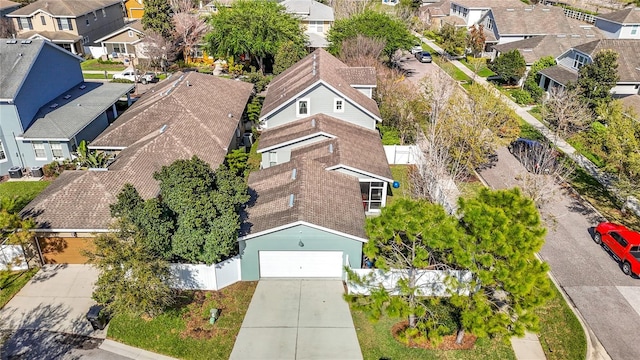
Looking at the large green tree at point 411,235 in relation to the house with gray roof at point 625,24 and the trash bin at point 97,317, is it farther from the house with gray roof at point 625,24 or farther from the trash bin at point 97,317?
the house with gray roof at point 625,24

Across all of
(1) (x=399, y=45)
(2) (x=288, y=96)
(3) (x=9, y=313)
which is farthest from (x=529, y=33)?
(3) (x=9, y=313)

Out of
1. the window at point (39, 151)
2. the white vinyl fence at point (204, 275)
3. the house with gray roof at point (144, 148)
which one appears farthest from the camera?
the window at point (39, 151)

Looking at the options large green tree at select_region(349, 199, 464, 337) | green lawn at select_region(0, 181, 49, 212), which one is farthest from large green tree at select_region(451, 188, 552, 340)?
green lawn at select_region(0, 181, 49, 212)

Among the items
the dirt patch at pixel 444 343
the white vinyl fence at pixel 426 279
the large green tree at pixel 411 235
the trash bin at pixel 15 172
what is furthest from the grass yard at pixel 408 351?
the trash bin at pixel 15 172

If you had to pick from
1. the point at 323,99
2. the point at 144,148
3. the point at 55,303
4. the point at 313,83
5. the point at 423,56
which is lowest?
the point at 55,303

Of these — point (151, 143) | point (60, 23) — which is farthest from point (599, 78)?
point (60, 23)

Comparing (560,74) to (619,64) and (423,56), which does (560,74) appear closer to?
(619,64)

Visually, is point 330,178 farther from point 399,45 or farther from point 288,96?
point 399,45
